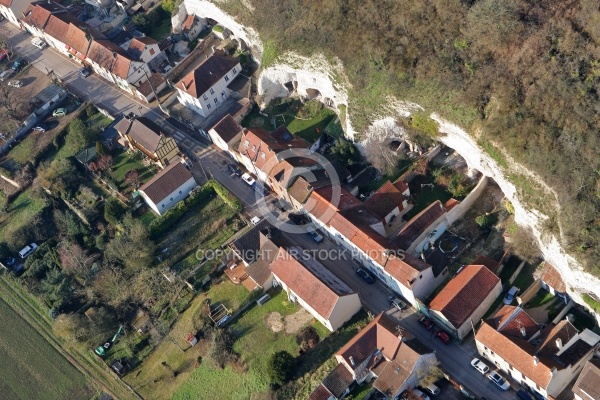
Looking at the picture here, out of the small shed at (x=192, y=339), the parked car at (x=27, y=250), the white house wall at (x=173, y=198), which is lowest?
the parked car at (x=27, y=250)

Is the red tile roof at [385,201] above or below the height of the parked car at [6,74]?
above

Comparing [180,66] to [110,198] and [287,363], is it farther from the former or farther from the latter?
[287,363]

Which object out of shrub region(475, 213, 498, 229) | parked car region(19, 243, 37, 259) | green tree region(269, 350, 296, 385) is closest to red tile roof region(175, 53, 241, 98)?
parked car region(19, 243, 37, 259)

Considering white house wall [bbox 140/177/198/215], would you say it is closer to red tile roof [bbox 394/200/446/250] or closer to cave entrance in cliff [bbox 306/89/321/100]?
cave entrance in cliff [bbox 306/89/321/100]

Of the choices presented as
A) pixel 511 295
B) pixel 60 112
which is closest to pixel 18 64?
pixel 60 112

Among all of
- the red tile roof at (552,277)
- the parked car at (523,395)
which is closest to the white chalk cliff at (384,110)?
the red tile roof at (552,277)

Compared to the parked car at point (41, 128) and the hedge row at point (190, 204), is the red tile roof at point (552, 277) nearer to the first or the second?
the hedge row at point (190, 204)

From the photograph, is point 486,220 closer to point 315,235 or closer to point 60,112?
point 315,235
